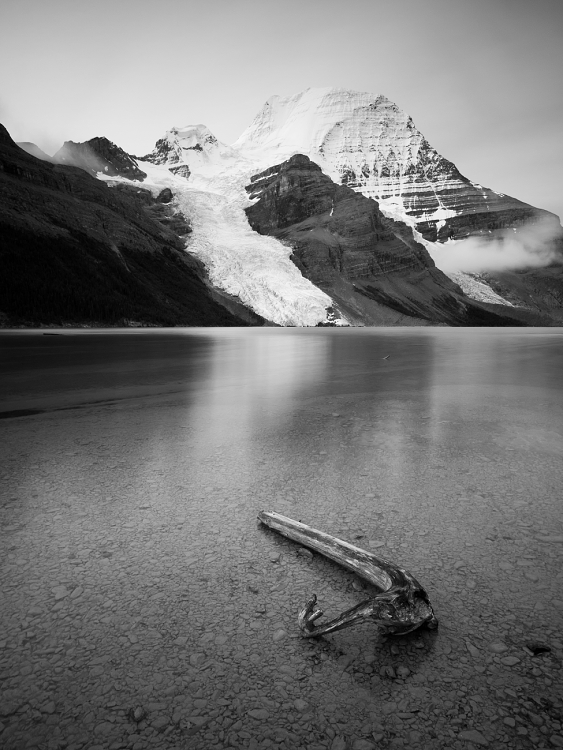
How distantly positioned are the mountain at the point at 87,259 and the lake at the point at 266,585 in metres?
89.5

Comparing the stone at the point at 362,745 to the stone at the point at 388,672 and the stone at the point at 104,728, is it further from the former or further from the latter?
the stone at the point at 104,728

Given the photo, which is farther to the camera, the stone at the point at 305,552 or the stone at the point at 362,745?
the stone at the point at 305,552

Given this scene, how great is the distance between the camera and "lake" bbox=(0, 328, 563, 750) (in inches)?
95.0

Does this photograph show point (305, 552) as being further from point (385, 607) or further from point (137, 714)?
point (137, 714)

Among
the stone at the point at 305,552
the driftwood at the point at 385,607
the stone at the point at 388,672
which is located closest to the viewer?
the stone at the point at 388,672

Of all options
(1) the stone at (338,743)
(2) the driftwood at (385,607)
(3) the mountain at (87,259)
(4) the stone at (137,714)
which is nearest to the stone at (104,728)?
(4) the stone at (137,714)

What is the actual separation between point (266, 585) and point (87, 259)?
12712cm

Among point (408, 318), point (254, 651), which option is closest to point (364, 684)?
point (254, 651)

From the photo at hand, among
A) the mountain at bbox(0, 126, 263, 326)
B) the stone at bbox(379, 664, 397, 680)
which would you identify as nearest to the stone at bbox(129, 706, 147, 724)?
the stone at bbox(379, 664, 397, 680)

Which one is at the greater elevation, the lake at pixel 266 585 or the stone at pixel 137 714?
the lake at pixel 266 585

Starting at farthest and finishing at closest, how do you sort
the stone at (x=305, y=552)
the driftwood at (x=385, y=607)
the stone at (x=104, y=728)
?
the stone at (x=305, y=552)
the driftwood at (x=385, y=607)
the stone at (x=104, y=728)

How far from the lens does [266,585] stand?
3.60 metres

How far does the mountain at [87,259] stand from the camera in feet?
306

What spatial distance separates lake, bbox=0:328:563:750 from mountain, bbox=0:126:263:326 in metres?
89.5
